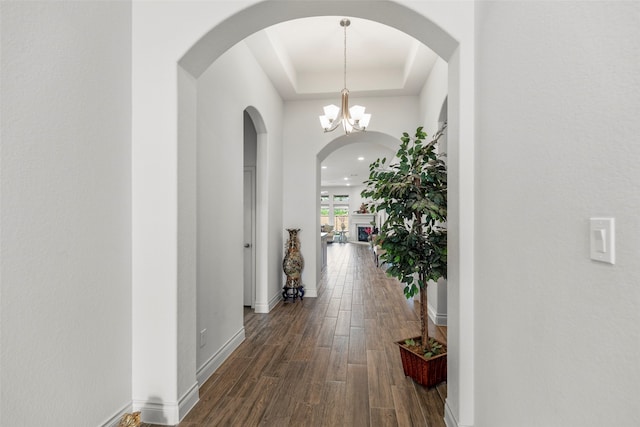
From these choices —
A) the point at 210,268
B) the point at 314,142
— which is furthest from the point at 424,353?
the point at 314,142

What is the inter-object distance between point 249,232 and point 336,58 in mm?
2620

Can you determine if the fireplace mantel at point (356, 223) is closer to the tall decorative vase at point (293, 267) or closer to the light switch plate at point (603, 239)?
the tall decorative vase at point (293, 267)

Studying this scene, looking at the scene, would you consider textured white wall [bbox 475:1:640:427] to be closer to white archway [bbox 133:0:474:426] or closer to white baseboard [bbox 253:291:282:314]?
white archway [bbox 133:0:474:426]

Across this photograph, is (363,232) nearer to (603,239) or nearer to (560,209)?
(560,209)

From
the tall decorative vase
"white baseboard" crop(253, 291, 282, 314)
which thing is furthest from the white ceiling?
"white baseboard" crop(253, 291, 282, 314)

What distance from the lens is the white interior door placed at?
4398 mm

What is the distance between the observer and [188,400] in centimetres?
204

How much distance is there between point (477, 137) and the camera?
5.54 feet

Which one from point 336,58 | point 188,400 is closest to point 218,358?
point 188,400
